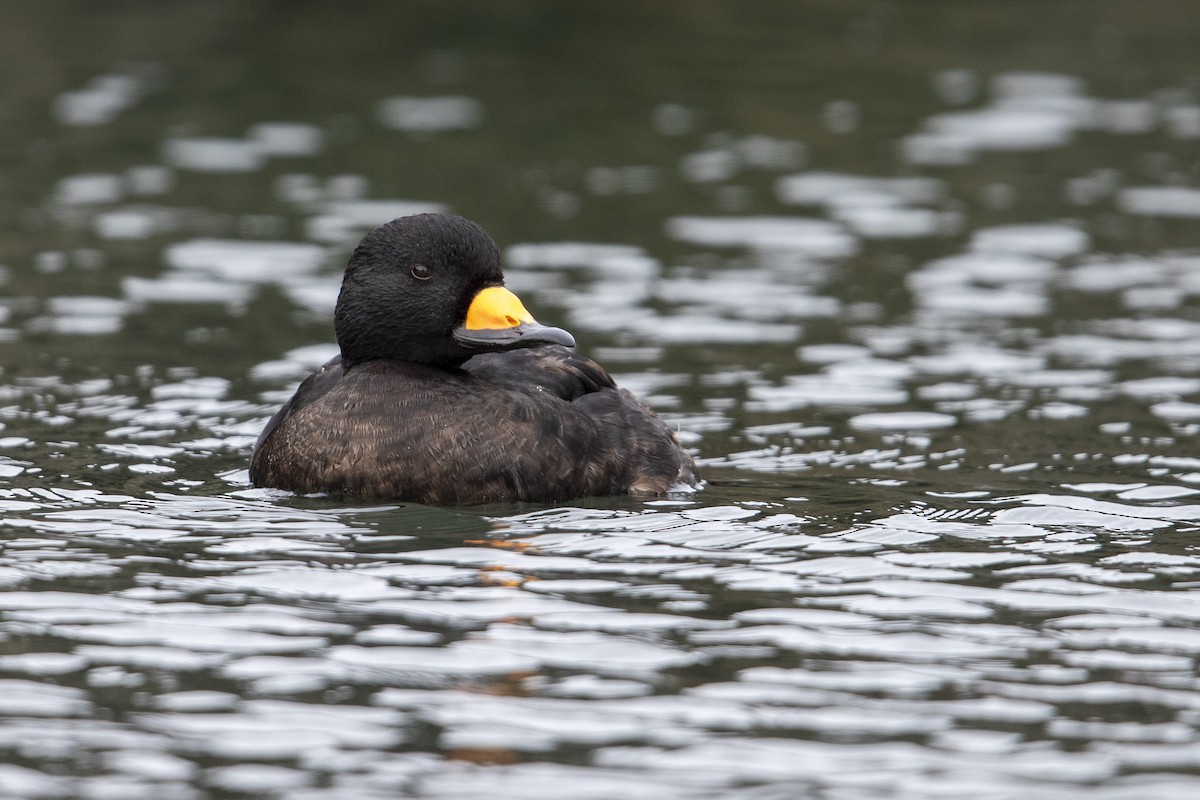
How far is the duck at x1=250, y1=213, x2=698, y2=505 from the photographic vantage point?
7.54 m

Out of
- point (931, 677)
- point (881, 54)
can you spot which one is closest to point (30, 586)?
point (931, 677)

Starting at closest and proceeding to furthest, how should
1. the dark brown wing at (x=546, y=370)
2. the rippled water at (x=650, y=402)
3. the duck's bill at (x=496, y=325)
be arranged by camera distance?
the rippled water at (x=650, y=402) < the duck's bill at (x=496, y=325) < the dark brown wing at (x=546, y=370)

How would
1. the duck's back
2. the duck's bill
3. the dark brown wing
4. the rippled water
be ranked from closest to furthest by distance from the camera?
the rippled water
the duck's back
the duck's bill
the dark brown wing

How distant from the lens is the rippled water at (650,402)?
207 inches

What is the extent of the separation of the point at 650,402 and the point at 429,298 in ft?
8.33

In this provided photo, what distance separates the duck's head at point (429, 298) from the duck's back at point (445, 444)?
0.44ft

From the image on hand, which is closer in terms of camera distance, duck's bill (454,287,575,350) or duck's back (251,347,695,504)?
duck's back (251,347,695,504)

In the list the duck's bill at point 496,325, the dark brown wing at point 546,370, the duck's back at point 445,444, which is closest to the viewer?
the duck's back at point 445,444

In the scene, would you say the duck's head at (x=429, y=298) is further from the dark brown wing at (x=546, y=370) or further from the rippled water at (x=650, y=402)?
the rippled water at (x=650, y=402)

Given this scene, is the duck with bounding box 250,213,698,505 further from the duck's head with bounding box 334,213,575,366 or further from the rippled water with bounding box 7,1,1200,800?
the rippled water with bounding box 7,1,1200,800

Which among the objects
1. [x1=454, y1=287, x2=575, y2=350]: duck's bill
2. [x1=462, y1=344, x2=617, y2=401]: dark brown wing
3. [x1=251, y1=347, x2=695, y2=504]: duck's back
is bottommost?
[x1=251, y1=347, x2=695, y2=504]: duck's back

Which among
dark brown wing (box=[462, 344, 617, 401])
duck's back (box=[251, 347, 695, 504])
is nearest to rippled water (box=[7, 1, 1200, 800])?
duck's back (box=[251, 347, 695, 504])

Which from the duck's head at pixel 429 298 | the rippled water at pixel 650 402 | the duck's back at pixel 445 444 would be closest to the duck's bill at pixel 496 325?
the duck's head at pixel 429 298

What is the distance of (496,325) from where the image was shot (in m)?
7.79
